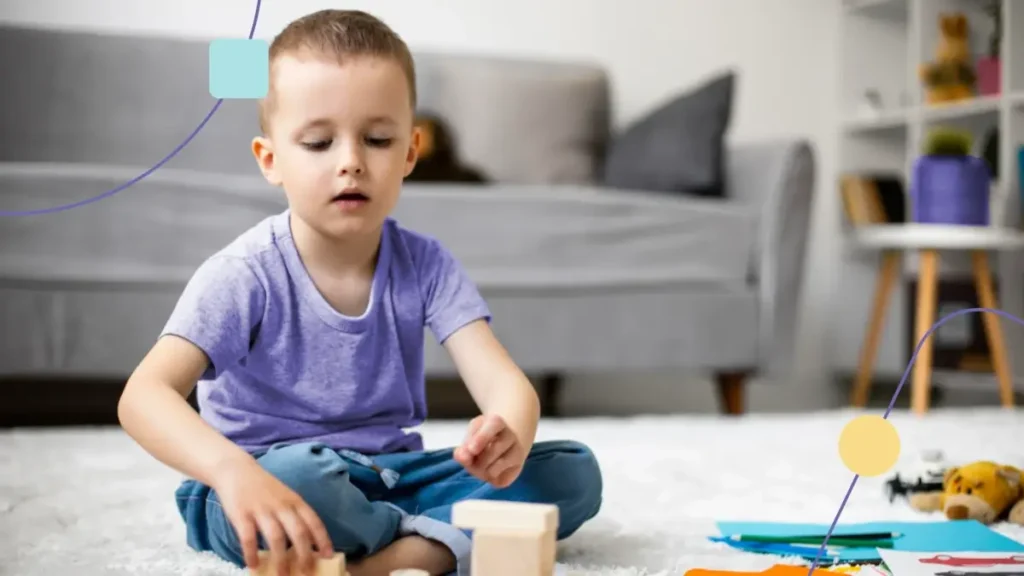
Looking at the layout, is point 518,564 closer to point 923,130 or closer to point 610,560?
point 610,560

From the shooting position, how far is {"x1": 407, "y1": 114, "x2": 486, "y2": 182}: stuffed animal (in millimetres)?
1950

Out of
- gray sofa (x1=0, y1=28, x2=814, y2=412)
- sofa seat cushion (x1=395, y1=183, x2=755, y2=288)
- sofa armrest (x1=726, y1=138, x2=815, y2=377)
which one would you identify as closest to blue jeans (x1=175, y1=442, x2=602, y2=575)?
gray sofa (x1=0, y1=28, x2=814, y2=412)

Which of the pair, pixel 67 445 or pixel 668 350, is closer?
pixel 67 445

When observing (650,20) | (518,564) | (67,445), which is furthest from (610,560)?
(650,20)

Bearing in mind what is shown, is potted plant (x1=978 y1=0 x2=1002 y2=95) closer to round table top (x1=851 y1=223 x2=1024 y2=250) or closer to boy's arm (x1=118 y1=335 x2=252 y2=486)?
round table top (x1=851 y1=223 x2=1024 y2=250)

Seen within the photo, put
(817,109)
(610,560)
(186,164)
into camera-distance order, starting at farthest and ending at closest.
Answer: (817,109)
(186,164)
(610,560)

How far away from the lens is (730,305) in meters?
1.79

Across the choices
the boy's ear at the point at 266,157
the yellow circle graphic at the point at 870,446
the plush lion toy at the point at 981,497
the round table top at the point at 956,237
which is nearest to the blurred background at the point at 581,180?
the boy's ear at the point at 266,157

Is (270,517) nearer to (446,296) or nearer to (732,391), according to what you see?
(446,296)

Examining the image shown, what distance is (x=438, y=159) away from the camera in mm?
1987

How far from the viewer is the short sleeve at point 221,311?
669 mm

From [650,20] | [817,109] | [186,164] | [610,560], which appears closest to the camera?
[610,560]

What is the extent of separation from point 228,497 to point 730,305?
4.40 feet

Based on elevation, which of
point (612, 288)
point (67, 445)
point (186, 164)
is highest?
point (186, 164)
